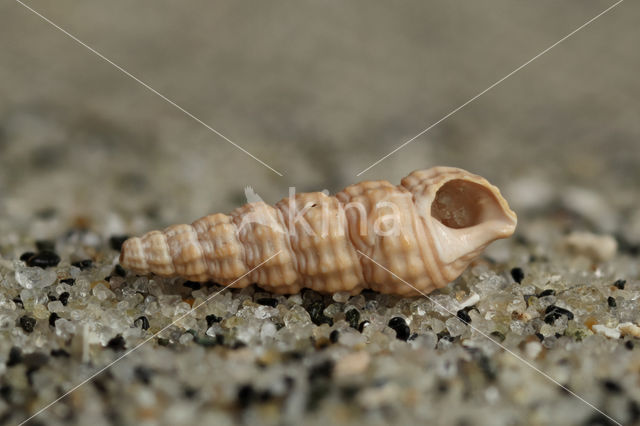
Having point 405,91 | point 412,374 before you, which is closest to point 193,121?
point 405,91

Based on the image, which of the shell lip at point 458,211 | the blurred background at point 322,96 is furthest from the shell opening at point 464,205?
the blurred background at point 322,96

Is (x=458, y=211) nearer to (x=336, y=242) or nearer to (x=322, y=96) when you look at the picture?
(x=336, y=242)

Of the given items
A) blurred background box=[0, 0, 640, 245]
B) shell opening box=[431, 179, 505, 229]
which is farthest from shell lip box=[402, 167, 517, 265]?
blurred background box=[0, 0, 640, 245]

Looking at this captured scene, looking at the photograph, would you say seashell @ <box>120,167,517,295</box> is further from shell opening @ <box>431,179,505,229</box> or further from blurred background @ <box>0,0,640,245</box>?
blurred background @ <box>0,0,640,245</box>

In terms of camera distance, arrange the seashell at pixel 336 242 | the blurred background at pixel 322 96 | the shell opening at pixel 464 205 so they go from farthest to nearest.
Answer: the blurred background at pixel 322 96, the shell opening at pixel 464 205, the seashell at pixel 336 242

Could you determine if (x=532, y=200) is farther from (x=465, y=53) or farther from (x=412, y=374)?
(x=412, y=374)

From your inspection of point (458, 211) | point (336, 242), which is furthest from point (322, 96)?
point (336, 242)

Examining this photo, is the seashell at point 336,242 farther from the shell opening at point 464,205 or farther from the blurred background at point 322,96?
the blurred background at point 322,96
